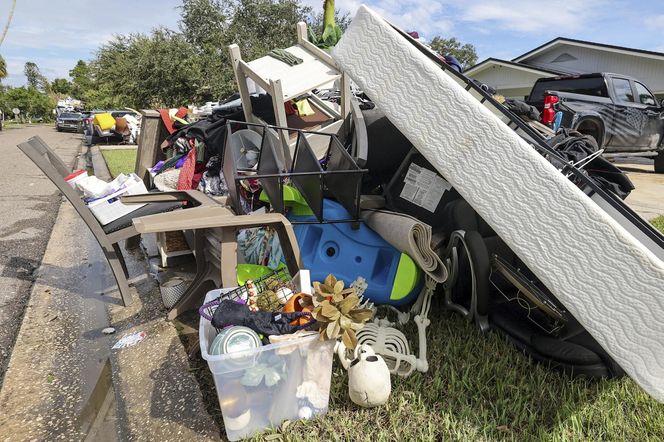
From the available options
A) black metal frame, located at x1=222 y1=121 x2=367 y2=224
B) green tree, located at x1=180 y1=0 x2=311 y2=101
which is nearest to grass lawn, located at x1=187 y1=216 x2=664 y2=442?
black metal frame, located at x1=222 y1=121 x2=367 y2=224

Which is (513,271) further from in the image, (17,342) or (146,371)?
(17,342)

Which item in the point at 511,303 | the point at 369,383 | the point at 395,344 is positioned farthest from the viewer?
the point at 511,303

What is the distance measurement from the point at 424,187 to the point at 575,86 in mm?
7987

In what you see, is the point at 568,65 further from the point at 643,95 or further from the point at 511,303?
the point at 511,303

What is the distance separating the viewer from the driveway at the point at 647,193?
17.1 ft

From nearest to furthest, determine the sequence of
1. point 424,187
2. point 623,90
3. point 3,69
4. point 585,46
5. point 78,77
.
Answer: point 424,187 → point 623,90 → point 585,46 → point 3,69 → point 78,77

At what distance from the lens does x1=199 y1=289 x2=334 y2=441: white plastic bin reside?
4.75ft

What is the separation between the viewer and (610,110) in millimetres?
7906

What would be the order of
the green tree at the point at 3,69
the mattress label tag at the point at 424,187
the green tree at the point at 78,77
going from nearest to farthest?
the mattress label tag at the point at 424,187 < the green tree at the point at 3,69 < the green tree at the point at 78,77

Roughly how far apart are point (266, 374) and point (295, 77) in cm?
278

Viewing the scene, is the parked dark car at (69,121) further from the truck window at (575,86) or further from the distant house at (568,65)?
the truck window at (575,86)

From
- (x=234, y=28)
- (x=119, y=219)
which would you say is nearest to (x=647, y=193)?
(x=119, y=219)

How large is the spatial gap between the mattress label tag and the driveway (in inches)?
141

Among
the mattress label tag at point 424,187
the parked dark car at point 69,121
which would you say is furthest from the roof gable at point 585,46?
the parked dark car at point 69,121
